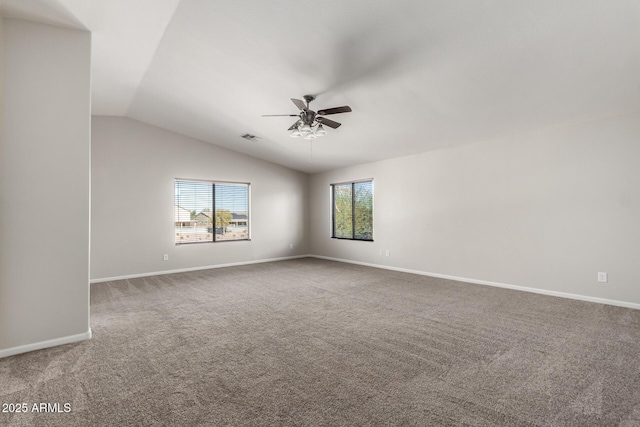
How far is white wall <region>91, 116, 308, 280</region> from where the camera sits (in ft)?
19.2

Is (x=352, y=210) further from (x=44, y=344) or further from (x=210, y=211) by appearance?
(x=44, y=344)

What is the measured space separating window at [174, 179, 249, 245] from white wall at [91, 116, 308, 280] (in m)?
0.16

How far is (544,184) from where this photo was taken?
15.4 feet

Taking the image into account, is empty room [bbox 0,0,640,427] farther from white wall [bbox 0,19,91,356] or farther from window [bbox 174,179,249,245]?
window [bbox 174,179,249,245]

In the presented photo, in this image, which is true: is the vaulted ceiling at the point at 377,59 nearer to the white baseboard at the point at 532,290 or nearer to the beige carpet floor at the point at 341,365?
the white baseboard at the point at 532,290

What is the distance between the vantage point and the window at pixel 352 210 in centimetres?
750

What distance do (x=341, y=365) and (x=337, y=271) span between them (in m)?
4.14

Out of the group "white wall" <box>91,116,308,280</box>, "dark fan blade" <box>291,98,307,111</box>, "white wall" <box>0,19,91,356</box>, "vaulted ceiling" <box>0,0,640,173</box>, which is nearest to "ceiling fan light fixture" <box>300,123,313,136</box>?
"dark fan blade" <box>291,98,307,111</box>

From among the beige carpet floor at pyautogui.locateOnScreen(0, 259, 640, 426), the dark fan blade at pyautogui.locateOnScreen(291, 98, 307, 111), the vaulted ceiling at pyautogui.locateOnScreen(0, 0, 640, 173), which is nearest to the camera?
the beige carpet floor at pyautogui.locateOnScreen(0, 259, 640, 426)

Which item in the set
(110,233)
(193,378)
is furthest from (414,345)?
(110,233)

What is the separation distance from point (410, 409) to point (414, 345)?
1.01 metres

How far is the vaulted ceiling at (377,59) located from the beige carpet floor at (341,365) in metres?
2.66

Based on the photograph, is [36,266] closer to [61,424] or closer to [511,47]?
[61,424]

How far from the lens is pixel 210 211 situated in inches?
286
